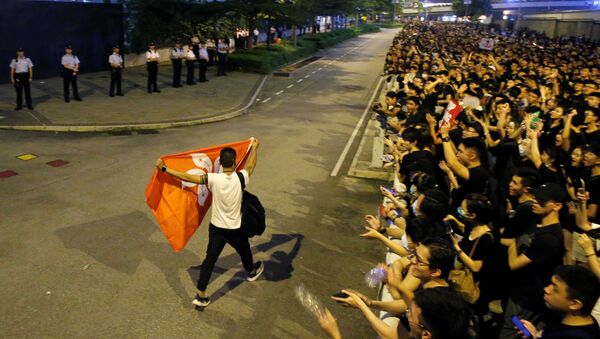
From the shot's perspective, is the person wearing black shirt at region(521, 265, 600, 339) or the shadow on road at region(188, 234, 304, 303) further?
the shadow on road at region(188, 234, 304, 303)

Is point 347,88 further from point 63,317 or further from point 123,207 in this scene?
point 63,317

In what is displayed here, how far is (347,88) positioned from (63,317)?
21858mm

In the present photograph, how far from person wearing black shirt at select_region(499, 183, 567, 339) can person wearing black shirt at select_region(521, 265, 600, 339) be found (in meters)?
0.68

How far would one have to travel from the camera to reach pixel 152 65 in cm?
1938

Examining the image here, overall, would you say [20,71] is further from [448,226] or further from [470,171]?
[448,226]

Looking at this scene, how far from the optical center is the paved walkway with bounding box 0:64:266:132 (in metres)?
14.7

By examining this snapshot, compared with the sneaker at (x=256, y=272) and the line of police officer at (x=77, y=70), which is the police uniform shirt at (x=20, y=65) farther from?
the sneaker at (x=256, y=272)

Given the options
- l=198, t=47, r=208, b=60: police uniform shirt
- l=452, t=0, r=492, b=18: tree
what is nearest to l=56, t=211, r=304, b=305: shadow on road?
l=198, t=47, r=208, b=60: police uniform shirt

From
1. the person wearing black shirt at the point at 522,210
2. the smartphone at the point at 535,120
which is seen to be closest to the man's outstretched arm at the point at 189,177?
the person wearing black shirt at the point at 522,210

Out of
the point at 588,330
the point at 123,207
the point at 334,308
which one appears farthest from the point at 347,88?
the point at 588,330

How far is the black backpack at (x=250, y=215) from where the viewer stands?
233 inches

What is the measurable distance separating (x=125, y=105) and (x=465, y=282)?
606 inches

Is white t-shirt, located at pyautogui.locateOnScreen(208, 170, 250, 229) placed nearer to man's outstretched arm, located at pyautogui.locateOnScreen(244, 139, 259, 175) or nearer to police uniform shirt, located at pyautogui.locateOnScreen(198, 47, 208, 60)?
man's outstretched arm, located at pyautogui.locateOnScreen(244, 139, 259, 175)

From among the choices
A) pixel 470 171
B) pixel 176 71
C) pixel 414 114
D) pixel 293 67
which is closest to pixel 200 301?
pixel 470 171
